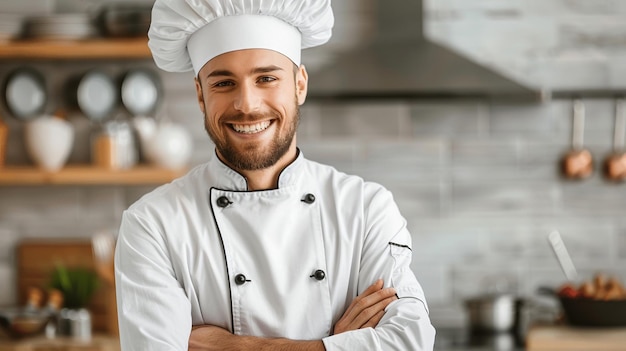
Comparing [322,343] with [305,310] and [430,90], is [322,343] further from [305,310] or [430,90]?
[430,90]

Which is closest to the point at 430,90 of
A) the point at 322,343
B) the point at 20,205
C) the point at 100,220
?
the point at 100,220

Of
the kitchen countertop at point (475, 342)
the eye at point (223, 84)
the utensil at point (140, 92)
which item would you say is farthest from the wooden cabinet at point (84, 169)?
the eye at point (223, 84)

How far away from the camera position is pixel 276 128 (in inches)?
77.0

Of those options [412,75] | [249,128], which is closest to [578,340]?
[412,75]

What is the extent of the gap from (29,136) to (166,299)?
2518 millimetres

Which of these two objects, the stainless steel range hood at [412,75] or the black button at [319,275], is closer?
the black button at [319,275]

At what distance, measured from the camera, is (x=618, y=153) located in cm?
418

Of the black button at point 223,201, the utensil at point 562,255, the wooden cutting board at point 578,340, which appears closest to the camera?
the black button at point 223,201

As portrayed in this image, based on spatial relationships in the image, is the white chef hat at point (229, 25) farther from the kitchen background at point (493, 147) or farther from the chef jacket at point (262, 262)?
the kitchen background at point (493, 147)

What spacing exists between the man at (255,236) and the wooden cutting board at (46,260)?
2335mm

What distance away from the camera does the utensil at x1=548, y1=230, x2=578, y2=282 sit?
4008 millimetres

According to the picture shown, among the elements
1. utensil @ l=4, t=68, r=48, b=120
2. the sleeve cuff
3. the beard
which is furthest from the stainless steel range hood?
the sleeve cuff

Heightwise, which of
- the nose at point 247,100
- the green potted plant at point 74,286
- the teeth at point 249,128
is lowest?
the green potted plant at point 74,286

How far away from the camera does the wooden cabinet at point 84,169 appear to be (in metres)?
4.05
